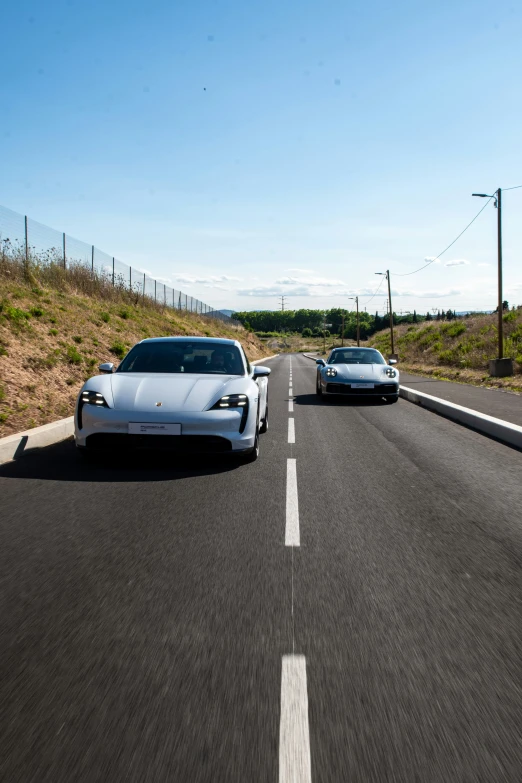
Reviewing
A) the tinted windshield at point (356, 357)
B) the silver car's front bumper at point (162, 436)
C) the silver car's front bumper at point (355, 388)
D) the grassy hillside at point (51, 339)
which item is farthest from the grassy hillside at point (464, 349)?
the silver car's front bumper at point (162, 436)

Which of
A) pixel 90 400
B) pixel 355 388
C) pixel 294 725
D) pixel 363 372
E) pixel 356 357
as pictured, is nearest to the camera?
pixel 294 725

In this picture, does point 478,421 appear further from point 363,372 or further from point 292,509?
point 292,509

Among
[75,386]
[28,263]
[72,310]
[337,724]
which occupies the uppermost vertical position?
[28,263]

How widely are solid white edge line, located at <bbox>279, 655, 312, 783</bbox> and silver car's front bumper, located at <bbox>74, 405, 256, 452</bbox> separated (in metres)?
3.65

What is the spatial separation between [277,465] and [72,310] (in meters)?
12.4

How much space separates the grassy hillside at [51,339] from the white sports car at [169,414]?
2.31 m

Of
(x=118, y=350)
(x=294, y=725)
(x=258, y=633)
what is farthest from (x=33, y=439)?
(x=118, y=350)

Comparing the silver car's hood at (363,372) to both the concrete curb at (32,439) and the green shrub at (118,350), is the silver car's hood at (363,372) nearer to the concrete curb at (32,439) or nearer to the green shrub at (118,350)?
the green shrub at (118,350)

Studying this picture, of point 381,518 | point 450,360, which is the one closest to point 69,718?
point 381,518

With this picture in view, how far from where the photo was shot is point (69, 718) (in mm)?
2068

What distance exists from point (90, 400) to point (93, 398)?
0.04 metres

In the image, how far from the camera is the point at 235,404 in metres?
6.36

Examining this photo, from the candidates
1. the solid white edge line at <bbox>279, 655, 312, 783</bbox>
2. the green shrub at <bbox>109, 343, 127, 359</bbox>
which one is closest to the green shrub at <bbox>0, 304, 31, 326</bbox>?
the green shrub at <bbox>109, 343, 127, 359</bbox>

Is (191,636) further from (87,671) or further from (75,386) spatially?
(75,386)
